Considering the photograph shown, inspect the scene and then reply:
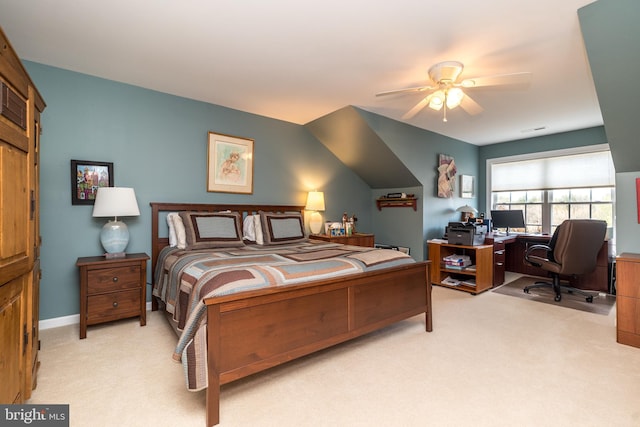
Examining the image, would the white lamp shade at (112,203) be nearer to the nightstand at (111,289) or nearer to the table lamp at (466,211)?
the nightstand at (111,289)

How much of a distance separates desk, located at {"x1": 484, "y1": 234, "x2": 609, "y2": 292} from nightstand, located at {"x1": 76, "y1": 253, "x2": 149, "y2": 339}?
174 inches

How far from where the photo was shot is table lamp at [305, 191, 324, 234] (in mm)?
4562

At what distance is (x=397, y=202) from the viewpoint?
519cm

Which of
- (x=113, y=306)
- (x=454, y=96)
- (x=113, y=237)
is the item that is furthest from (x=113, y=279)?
(x=454, y=96)

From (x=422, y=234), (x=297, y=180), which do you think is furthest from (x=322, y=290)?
(x=422, y=234)

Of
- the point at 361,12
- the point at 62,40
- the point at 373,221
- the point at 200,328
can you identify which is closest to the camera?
the point at 200,328

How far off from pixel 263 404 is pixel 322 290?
0.75 m

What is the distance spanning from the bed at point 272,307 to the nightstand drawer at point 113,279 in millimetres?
240

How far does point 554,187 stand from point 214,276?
5623mm

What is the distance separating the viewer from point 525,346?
2516 mm

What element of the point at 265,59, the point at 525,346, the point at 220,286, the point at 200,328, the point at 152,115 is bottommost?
the point at 525,346

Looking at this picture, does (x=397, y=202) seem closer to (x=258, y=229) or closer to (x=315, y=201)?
(x=315, y=201)

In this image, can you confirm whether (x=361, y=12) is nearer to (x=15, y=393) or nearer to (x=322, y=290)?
(x=322, y=290)

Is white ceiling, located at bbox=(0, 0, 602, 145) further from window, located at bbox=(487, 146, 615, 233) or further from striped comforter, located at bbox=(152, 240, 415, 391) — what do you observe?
striped comforter, located at bbox=(152, 240, 415, 391)
